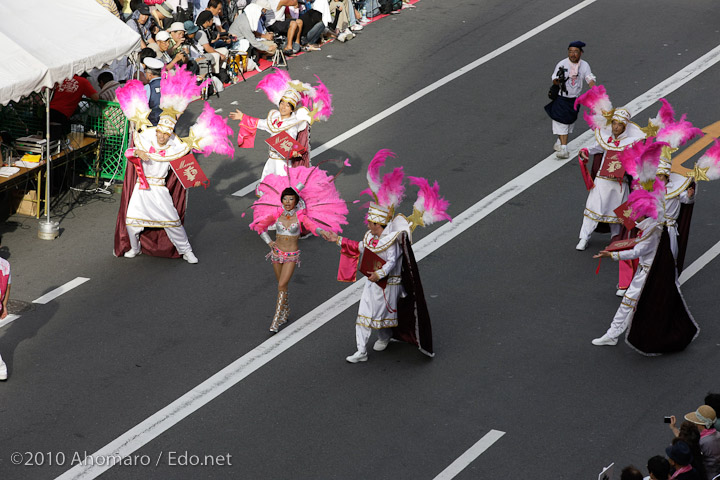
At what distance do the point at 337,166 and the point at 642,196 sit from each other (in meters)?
6.17

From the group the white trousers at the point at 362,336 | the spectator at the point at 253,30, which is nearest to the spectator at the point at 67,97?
the spectator at the point at 253,30

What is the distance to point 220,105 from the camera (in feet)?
60.3

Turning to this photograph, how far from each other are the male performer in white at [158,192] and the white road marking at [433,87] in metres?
2.12

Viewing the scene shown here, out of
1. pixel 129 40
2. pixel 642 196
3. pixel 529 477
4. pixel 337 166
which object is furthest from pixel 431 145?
pixel 529 477

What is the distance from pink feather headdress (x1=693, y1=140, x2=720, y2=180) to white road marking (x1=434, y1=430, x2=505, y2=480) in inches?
150

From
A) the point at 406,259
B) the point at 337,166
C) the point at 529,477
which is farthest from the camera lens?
the point at 337,166

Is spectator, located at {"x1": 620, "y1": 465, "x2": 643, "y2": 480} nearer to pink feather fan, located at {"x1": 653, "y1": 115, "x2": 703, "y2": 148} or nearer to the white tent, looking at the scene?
pink feather fan, located at {"x1": 653, "y1": 115, "x2": 703, "y2": 148}

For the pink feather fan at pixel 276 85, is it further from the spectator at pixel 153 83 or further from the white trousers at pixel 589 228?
the white trousers at pixel 589 228

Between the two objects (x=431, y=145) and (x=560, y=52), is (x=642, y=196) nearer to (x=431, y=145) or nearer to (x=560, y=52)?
(x=431, y=145)

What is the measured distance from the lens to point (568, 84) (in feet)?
52.9

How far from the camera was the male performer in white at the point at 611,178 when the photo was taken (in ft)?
44.4

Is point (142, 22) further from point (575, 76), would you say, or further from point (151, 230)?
point (575, 76)

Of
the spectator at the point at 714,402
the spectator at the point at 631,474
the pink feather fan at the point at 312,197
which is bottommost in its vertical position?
the pink feather fan at the point at 312,197

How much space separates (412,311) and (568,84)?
6.10m
